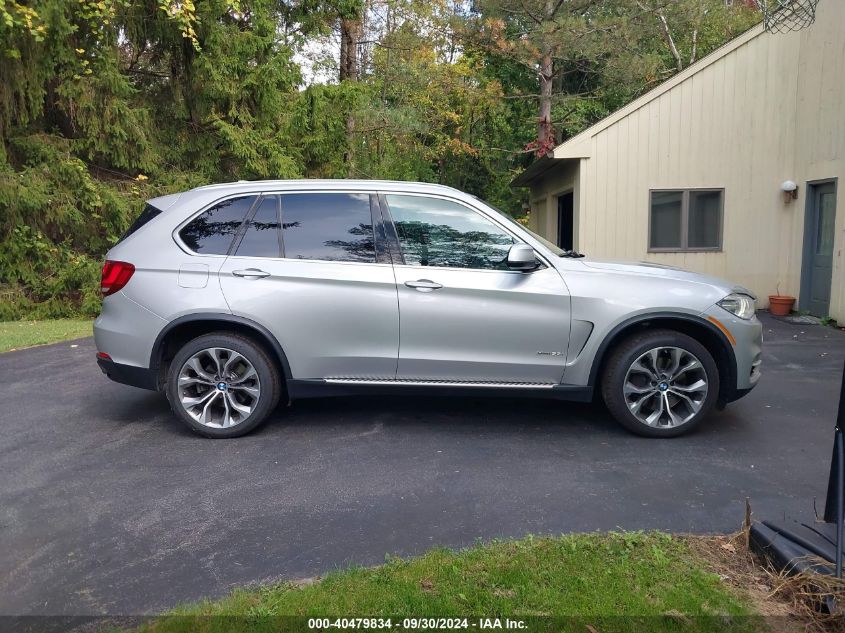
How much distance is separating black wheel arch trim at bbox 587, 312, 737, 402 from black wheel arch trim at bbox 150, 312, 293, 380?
87.2 inches

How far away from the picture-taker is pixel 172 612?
2.69m

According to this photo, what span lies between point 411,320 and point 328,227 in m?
0.96

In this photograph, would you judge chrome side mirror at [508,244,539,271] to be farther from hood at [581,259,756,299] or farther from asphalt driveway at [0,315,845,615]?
asphalt driveway at [0,315,845,615]

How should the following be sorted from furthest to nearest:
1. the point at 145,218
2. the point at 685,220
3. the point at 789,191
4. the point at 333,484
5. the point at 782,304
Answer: the point at 685,220 < the point at 789,191 < the point at 782,304 < the point at 145,218 < the point at 333,484

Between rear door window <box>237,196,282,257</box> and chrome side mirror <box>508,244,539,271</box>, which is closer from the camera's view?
chrome side mirror <box>508,244,539,271</box>

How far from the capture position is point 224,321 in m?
4.80

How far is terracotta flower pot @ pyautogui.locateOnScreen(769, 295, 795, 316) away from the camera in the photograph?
1106 centimetres

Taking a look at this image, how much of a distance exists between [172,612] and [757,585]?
242cm

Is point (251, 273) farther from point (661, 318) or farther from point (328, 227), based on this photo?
point (661, 318)

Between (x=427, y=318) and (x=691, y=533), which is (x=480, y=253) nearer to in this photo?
(x=427, y=318)

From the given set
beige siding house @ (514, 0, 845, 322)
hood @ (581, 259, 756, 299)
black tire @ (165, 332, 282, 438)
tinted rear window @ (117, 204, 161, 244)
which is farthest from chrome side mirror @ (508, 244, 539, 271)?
beige siding house @ (514, 0, 845, 322)

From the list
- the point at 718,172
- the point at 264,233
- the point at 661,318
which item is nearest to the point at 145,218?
the point at 264,233

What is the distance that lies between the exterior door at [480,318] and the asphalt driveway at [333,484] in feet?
1.75

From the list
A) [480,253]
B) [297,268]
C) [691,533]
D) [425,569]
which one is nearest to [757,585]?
[691,533]
